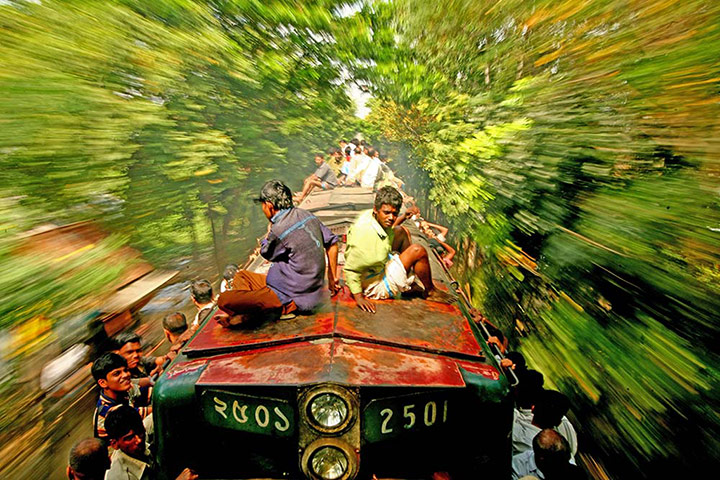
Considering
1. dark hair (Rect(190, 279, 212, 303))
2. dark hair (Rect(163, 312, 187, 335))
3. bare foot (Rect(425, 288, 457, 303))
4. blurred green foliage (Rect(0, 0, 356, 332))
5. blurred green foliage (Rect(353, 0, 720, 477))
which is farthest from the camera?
dark hair (Rect(190, 279, 212, 303))

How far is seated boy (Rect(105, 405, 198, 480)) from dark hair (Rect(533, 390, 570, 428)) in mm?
3122

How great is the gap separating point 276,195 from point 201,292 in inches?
103

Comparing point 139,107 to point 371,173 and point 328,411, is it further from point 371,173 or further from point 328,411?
point 371,173

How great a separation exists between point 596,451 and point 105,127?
6.02m

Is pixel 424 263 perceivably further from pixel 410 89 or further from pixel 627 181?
pixel 410 89

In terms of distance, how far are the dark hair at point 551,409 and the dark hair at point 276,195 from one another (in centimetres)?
271

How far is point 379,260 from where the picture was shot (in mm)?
2799

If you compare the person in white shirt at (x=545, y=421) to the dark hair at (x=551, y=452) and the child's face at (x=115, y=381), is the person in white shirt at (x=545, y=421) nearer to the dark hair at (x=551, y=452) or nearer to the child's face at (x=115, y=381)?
the dark hair at (x=551, y=452)

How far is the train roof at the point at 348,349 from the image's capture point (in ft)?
6.30

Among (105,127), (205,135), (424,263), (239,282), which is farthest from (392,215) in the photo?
(205,135)

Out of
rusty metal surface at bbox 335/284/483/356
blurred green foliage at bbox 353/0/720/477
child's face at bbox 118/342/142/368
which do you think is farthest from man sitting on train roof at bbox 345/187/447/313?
child's face at bbox 118/342/142/368

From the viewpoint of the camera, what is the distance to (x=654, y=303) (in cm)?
172

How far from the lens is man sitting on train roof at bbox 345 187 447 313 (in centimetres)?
280

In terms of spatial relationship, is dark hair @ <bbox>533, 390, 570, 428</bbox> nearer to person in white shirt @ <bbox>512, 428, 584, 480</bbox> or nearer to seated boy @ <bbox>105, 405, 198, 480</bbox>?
person in white shirt @ <bbox>512, 428, 584, 480</bbox>
